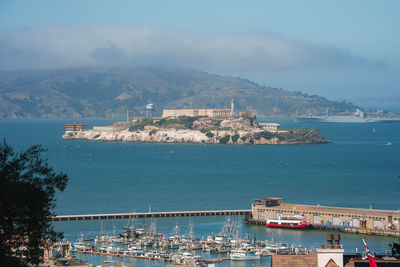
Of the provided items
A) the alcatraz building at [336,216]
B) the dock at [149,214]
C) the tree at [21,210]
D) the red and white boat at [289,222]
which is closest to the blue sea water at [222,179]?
the red and white boat at [289,222]

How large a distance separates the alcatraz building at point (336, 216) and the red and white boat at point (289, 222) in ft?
1.97

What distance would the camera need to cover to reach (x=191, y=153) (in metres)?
118

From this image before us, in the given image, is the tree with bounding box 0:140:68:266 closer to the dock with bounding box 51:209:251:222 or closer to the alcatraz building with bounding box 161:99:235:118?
the dock with bounding box 51:209:251:222

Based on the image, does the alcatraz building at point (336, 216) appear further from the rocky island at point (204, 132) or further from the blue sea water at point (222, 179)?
the rocky island at point (204, 132)

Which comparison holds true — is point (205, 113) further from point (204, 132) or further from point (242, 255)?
point (242, 255)

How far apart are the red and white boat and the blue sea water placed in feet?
3.64

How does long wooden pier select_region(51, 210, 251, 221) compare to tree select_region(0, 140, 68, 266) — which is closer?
tree select_region(0, 140, 68, 266)

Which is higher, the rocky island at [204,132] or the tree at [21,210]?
the rocky island at [204,132]

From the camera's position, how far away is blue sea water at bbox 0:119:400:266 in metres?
54.3

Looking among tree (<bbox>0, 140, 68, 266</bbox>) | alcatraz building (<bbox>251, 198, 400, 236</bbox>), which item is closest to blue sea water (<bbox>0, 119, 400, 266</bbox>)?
alcatraz building (<bbox>251, 198, 400, 236</bbox>)

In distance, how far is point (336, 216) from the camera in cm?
4584

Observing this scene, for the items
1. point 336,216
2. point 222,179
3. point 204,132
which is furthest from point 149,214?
point 204,132

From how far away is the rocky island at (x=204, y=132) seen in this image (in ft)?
477

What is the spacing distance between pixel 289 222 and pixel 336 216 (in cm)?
292
